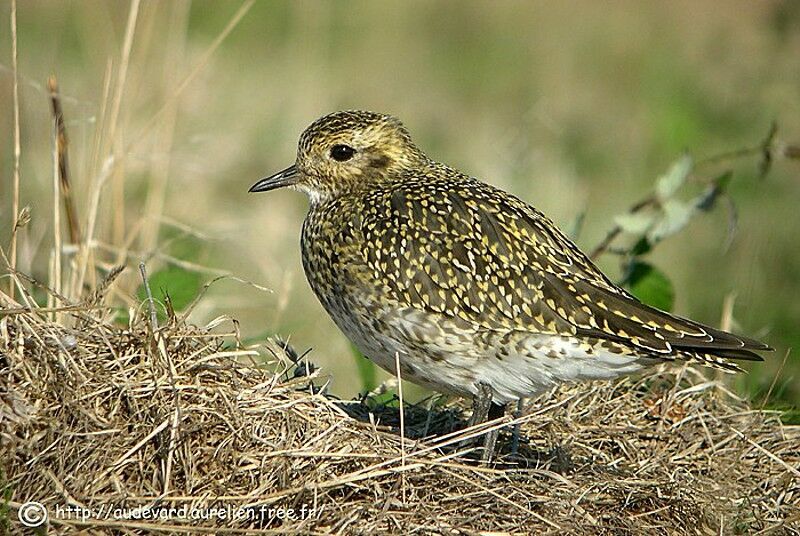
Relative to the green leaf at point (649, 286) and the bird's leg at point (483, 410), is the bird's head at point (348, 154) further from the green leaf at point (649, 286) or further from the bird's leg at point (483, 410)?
the green leaf at point (649, 286)

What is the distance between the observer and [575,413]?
19.4 feet

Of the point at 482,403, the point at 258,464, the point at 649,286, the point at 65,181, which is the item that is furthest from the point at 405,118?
the point at 258,464

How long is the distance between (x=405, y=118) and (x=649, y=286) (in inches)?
210

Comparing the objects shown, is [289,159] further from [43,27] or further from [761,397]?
[761,397]

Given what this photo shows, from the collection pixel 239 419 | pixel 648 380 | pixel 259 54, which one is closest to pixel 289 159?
pixel 259 54

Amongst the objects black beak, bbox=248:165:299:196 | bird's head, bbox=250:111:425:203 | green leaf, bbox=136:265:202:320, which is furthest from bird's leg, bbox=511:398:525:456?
green leaf, bbox=136:265:202:320

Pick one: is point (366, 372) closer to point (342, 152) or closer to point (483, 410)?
point (342, 152)

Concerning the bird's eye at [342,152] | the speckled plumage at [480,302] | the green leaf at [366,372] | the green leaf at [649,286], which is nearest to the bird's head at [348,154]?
the bird's eye at [342,152]

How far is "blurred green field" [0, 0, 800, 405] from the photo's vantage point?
25.4 feet

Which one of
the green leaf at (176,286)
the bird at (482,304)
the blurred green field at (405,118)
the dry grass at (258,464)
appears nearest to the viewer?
the dry grass at (258,464)

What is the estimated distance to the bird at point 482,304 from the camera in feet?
16.9

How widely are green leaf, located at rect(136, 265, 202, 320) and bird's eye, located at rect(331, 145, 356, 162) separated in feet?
3.21

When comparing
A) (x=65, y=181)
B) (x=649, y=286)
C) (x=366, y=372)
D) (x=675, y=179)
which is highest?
(x=675, y=179)

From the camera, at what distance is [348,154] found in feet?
20.2
